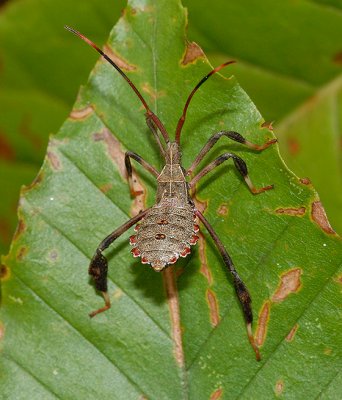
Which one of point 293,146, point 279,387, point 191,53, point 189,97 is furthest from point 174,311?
point 293,146

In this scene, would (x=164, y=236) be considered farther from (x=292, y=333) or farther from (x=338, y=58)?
(x=338, y=58)

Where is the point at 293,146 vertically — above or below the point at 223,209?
above

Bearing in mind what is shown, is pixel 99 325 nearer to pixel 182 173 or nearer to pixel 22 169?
pixel 182 173

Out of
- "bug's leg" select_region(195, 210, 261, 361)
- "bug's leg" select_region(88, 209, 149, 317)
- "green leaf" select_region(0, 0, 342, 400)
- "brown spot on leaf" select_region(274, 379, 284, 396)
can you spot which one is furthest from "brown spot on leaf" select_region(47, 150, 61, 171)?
"brown spot on leaf" select_region(274, 379, 284, 396)

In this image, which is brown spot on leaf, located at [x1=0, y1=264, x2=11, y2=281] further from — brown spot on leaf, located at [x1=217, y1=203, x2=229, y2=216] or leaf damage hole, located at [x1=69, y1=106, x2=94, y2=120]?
brown spot on leaf, located at [x1=217, y1=203, x2=229, y2=216]

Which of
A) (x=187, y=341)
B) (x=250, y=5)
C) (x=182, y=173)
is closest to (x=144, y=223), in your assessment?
(x=182, y=173)

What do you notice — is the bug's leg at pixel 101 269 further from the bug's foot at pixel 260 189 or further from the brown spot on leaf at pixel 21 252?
the bug's foot at pixel 260 189
